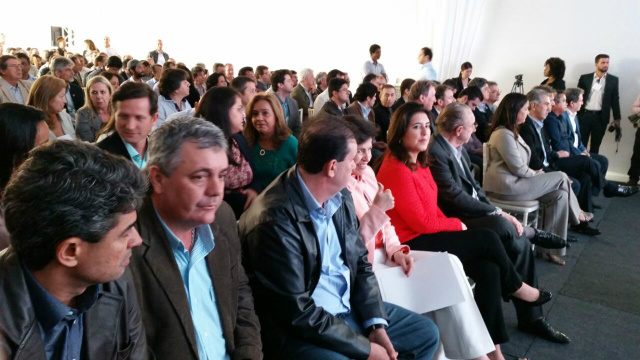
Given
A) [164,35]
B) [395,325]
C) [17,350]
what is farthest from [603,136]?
[164,35]

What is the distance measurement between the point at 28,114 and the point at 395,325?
5.12ft

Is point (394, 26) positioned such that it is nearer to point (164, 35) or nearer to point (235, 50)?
point (235, 50)

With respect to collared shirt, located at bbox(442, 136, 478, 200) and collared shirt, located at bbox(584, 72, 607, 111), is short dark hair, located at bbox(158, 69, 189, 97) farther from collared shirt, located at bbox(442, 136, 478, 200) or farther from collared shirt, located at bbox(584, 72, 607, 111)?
collared shirt, located at bbox(584, 72, 607, 111)

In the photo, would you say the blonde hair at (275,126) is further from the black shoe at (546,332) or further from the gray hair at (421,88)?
the gray hair at (421,88)

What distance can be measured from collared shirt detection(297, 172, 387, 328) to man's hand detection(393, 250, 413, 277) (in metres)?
0.35

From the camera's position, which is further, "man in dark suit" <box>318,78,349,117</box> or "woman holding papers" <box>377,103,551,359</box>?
"man in dark suit" <box>318,78,349,117</box>

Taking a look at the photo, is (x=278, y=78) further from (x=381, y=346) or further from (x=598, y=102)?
(x=381, y=346)

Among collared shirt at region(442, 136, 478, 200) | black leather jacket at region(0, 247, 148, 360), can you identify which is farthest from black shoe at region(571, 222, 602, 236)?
black leather jacket at region(0, 247, 148, 360)

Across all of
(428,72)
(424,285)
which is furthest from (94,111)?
(428,72)

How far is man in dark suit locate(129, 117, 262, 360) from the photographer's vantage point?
126cm

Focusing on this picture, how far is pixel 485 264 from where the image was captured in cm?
237

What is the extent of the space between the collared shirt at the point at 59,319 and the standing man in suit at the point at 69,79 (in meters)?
5.01

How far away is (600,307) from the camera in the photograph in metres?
2.94

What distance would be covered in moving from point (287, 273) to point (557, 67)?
20.5 feet
